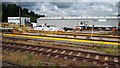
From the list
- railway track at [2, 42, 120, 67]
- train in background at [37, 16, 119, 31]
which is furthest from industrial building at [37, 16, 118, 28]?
railway track at [2, 42, 120, 67]

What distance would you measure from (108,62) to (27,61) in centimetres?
376

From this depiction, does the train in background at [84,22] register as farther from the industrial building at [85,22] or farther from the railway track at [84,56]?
the railway track at [84,56]

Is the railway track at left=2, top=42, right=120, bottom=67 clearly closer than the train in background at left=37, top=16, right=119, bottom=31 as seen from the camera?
Yes

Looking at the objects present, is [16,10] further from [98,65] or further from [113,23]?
[98,65]

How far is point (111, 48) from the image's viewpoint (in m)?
14.1

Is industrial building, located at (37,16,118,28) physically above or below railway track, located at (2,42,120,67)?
above

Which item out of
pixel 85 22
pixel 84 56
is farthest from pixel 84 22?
pixel 84 56

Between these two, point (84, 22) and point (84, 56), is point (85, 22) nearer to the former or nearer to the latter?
point (84, 22)

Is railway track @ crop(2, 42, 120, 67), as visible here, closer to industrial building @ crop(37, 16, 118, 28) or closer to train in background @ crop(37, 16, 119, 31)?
train in background @ crop(37, 16, 119, 31)

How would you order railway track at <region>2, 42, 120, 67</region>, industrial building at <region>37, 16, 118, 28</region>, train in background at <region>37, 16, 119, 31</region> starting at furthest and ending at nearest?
industrial building at <region>37, 16, 118, 28</region>, train in background at <region>37, 16, 119, 31</region>, railway track at <region>2, 42, 120, 67</region>

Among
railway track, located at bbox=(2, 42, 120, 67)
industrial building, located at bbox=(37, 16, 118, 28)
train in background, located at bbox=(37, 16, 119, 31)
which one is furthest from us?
industrial building, located at bbox=(37, 16, 118, 28)

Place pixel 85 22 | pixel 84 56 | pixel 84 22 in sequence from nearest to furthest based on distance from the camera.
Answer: pixel 84 56 → pixel 84 22 → pixel 85 22

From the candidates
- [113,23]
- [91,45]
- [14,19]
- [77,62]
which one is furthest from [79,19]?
[77,62]

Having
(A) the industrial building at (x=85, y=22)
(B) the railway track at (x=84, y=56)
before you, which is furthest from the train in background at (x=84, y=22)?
(B) the railway track at (x=84, y=56)
